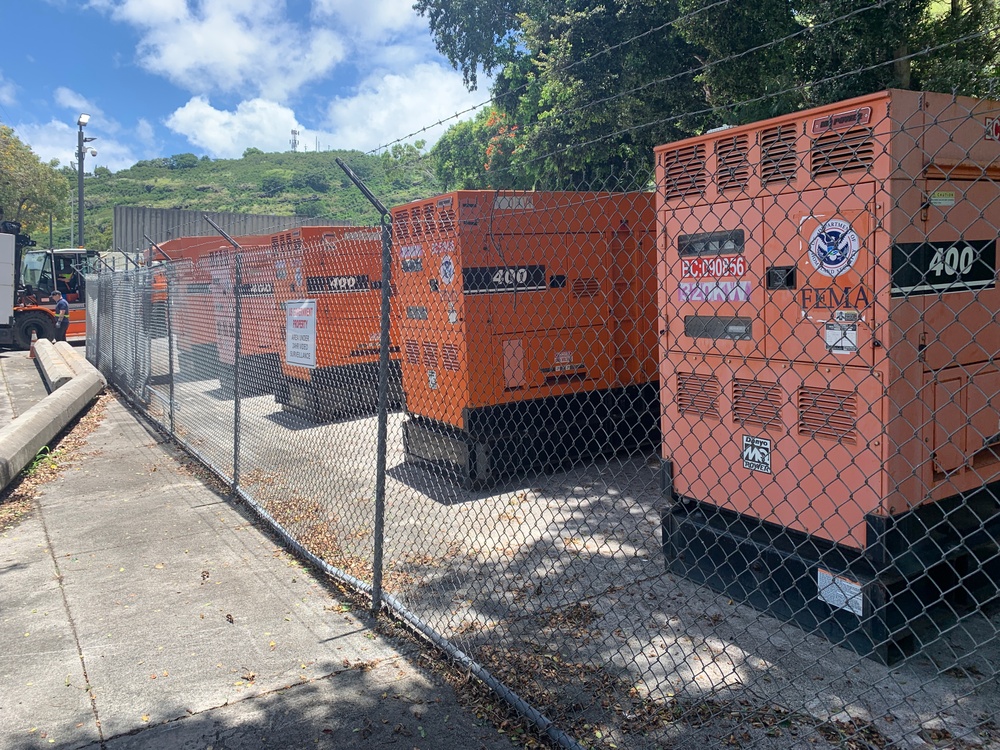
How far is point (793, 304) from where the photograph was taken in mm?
4176

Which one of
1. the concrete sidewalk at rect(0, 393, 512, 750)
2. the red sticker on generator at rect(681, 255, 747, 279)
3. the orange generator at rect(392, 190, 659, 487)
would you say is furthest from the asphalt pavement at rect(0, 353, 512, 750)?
the red sticker on generator at rect(681, 255, 747, 279)

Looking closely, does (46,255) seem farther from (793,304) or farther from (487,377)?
(793,304)

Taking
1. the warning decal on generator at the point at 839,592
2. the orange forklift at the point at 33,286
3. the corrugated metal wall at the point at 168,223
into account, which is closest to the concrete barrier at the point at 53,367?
the orange forklift at the point at 33,286

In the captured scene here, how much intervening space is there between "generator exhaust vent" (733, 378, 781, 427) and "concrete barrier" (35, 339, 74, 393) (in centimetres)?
1203

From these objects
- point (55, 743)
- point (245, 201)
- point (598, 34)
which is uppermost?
point (245, 201)

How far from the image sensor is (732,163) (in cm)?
438

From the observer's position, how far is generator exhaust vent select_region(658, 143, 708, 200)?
4582mm

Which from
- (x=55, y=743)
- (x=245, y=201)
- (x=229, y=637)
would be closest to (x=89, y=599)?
(x=229, y=637)

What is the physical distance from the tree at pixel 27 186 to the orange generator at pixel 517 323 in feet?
127

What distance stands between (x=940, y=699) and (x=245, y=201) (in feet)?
252

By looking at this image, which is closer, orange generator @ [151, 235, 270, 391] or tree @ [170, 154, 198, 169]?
orange generator @ [151, 235, 270, 391]

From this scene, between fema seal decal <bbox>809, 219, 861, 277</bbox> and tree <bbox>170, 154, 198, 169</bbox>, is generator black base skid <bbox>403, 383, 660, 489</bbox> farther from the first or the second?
tree <bbox>170, 154, 198, 169</bbox>

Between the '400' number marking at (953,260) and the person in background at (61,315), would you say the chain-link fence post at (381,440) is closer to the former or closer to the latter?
the '400' number marking at (953,260)

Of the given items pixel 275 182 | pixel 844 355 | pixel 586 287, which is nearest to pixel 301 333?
pixel 586 287
